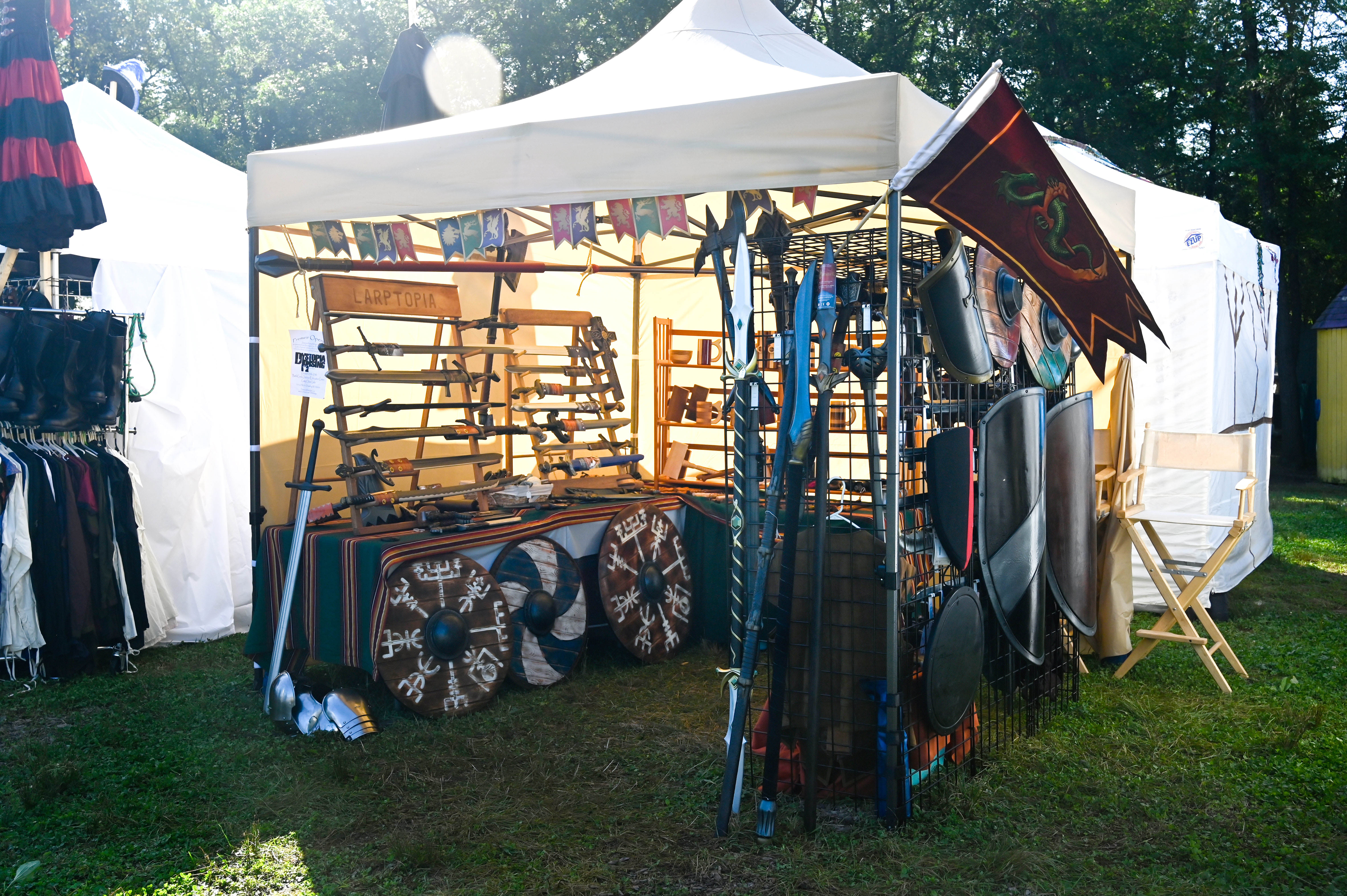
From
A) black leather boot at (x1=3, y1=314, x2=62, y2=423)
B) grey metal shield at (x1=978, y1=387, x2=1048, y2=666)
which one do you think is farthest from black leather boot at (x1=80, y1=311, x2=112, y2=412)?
grey metal shield at (x1=978, y1=387, x2=1048, y2=666)

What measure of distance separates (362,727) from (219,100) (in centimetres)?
2354

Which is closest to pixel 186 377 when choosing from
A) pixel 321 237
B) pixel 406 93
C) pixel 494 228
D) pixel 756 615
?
pixel 321 237

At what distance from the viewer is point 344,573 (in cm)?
419

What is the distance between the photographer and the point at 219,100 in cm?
2370

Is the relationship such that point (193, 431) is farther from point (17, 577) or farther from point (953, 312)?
point (953, 312)

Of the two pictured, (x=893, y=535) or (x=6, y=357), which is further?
(x=6, y=357)

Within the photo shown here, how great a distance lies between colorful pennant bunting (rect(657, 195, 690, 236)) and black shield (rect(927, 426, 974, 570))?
1217 mm

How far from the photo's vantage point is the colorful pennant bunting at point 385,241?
4801 mm

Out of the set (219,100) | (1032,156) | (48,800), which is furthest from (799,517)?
(219,100)

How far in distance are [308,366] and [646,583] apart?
1.81m

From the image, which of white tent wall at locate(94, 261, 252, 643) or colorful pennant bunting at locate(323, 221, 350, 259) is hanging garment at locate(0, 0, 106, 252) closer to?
white tent wall at locate(94, 261, 252, 643)

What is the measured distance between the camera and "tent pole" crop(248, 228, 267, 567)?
434 centimetres

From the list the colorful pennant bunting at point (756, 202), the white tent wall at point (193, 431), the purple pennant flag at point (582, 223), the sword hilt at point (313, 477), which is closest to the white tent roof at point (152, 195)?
the white tent wall at point (193, 431)

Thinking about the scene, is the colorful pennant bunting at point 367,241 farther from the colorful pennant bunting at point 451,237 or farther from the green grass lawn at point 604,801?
the green grass lawn at point 604,801
